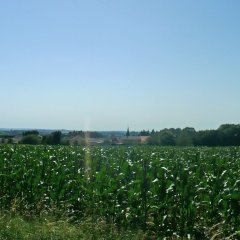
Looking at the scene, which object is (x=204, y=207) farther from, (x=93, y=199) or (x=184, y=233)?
(x=93, y=199)

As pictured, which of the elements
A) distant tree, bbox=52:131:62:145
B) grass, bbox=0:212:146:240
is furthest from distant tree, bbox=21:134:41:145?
grass, bbox=0:212:146:240

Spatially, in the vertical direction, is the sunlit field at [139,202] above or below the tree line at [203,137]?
below

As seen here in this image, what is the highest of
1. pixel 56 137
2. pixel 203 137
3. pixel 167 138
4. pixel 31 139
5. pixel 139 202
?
pixel 203 137

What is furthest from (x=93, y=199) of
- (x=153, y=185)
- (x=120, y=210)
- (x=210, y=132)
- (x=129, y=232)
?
(x=210, y=132)

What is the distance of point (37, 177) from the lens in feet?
41.0

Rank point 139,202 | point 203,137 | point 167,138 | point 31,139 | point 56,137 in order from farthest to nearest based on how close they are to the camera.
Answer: point 167,138 → point 203,137 → point 31,139 → point 56,137 → point 139,202

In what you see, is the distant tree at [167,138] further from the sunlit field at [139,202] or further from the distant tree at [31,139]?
the sunlit field at [139,202]

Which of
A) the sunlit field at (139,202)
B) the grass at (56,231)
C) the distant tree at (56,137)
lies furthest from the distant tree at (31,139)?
the grass at (56,231)

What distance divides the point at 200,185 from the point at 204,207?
0.66 meters

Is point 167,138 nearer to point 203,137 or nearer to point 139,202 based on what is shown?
point 203,137

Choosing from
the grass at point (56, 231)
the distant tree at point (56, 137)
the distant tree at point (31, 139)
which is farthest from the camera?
the distant tree at point (31, 139)

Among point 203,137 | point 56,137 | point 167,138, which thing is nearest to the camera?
point 56,137

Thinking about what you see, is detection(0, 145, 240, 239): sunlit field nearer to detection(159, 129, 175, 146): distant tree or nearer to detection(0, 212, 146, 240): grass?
detection(0, 212, 146, 240): grass

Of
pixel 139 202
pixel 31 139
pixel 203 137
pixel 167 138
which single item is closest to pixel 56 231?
pixel 139 202
